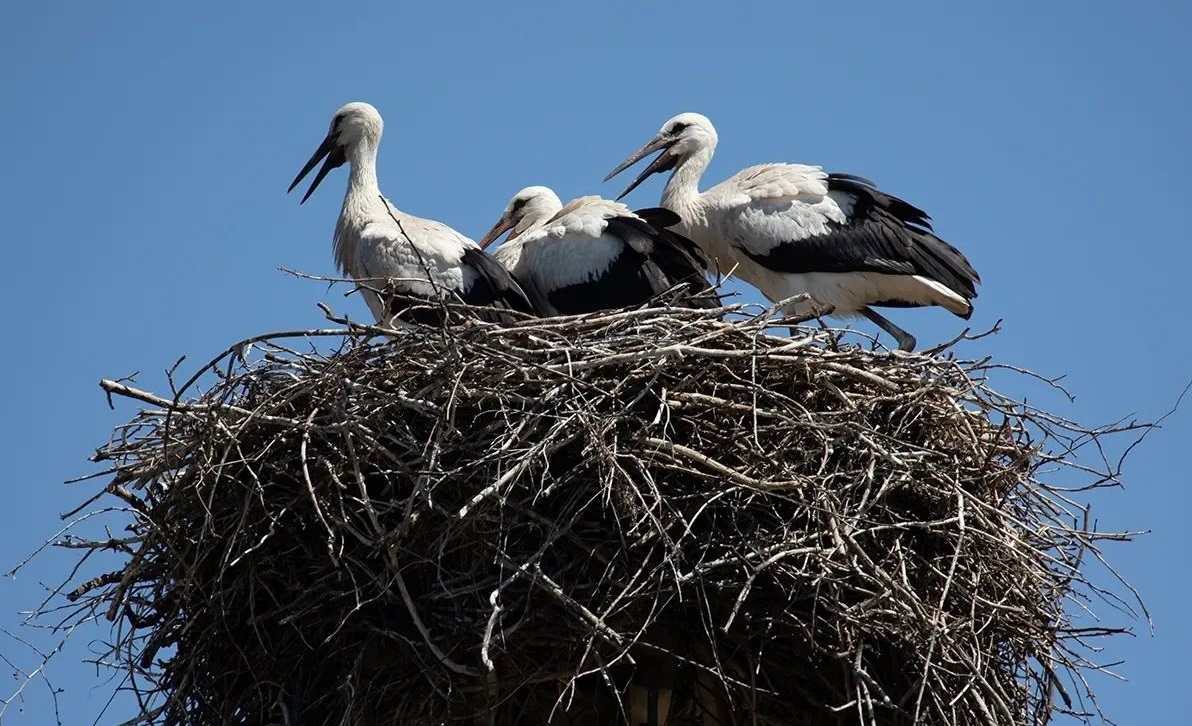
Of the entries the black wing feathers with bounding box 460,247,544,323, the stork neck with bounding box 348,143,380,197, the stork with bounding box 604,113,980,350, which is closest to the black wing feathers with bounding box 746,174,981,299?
A: the stork with bounding box 604,113,980,350

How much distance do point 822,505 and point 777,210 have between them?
353cm

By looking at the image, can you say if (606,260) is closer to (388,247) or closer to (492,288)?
(492,288)

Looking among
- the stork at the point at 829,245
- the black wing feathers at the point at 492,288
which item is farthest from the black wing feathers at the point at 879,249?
the black wing feathers at the point at 492,288

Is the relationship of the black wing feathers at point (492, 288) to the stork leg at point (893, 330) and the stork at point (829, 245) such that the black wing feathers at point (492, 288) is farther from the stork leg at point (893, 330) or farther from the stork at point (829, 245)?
the stork leg at point (893, 330)

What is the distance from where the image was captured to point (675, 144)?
428 inches

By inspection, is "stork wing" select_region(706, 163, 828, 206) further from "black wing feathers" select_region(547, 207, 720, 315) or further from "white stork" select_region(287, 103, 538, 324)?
"white stork" select_region(287, 103, 538, 324)

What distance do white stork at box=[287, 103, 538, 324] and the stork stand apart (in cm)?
125

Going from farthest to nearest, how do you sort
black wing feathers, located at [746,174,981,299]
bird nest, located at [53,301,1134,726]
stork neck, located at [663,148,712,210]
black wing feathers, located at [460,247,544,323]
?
stork neck, located at [663,148,712,210] → black wing feathers, located at [746,174,981,299] → black wing feathers, located at [460,247,544,323] → bird nest, located at [53,301,1134,726]

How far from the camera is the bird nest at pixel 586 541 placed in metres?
6.84

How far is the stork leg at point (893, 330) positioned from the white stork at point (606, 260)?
3.87 ft

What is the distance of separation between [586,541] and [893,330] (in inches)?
147

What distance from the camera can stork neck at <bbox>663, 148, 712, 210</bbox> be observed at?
10508 mm

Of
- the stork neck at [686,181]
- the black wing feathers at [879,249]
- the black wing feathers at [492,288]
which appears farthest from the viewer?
the stork neck at [686,181]

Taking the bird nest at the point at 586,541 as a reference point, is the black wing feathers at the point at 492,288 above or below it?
above
